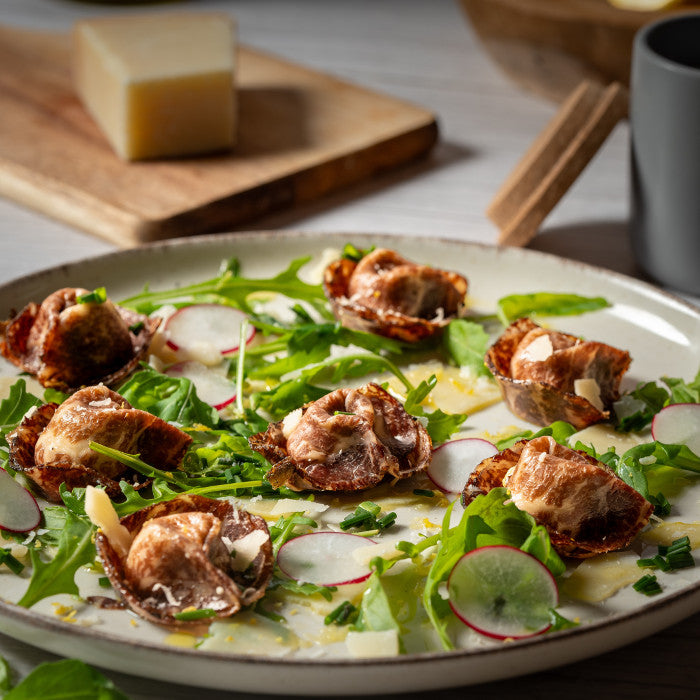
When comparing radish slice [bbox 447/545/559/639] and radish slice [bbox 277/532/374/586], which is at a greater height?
radish slice [bbox 447/545/559/639]

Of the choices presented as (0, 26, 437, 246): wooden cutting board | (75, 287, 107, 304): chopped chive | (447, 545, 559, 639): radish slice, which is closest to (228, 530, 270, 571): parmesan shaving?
(447, 545, 559, 639): radish slice

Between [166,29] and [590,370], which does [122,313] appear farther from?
[166,29]

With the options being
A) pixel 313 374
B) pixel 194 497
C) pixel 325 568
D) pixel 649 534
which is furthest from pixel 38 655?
pixel 649 534

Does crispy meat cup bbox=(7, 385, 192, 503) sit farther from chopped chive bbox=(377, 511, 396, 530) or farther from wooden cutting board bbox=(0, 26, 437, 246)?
wooden cutting board bbox=(0, 26, 437, 246)

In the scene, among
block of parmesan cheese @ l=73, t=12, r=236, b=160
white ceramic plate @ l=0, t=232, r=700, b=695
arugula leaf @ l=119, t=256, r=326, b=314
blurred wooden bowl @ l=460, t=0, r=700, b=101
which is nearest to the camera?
white ceramic plate @ l=0, t=232, r=700, b=695

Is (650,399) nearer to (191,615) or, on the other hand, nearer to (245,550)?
(245,550)

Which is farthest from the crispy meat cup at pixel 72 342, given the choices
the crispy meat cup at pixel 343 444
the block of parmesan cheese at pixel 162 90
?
→ the block of parmesan cheese at pixel 162 90

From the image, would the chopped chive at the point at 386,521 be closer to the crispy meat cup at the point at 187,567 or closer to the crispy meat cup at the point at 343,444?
the crispy meat cup at the point at 343,444

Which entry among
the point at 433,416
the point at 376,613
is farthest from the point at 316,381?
the point at 376,613
